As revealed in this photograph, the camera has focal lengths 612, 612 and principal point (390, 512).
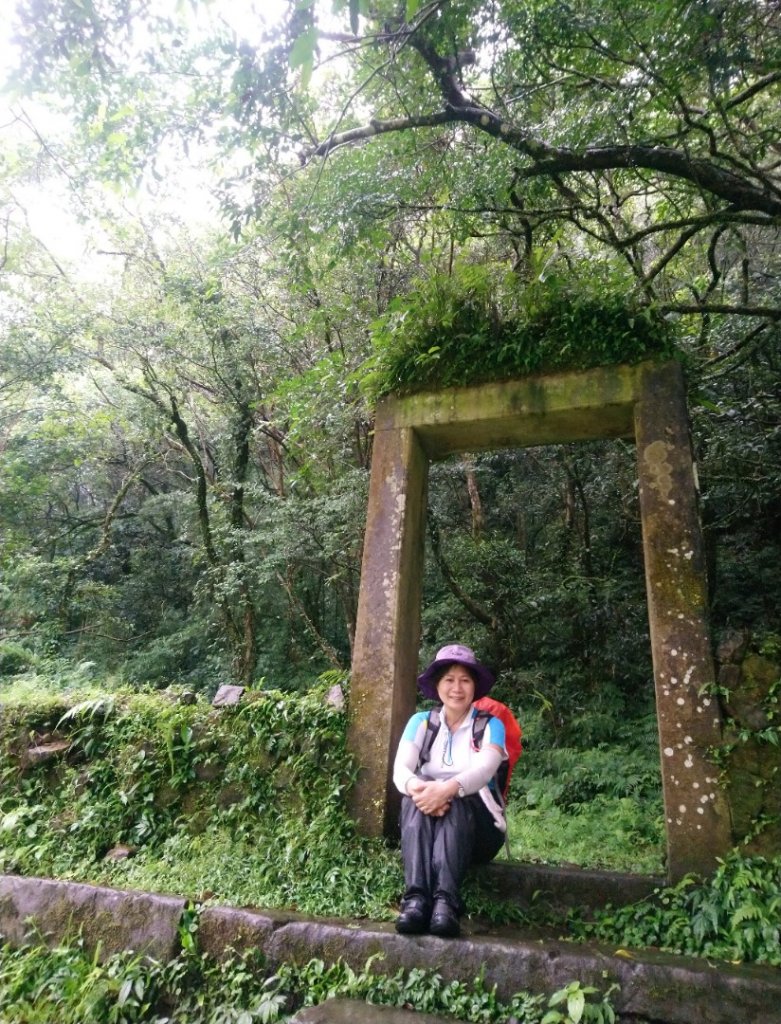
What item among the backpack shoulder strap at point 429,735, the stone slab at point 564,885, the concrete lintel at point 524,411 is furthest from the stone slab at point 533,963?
the concrete lintel at point 524,411

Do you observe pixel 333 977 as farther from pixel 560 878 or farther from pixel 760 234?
pixel 760 234

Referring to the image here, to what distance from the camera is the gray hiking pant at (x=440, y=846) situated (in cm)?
312

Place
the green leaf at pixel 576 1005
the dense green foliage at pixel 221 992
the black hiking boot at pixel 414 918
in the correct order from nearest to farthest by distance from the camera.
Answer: the green leaf at pixel 576 1005 → the dense green foliage at pixel 221 992 → the black hiking boot at pixel 414 918

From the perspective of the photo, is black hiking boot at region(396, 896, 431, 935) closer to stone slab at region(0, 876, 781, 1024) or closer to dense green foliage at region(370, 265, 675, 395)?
stone slab at region(0, 876, 781, 1024)

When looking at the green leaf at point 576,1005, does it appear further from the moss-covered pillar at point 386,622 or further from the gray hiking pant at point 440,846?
the moss-covered pillar at point 386,622

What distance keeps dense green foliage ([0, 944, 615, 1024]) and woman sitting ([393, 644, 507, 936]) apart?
290 mm

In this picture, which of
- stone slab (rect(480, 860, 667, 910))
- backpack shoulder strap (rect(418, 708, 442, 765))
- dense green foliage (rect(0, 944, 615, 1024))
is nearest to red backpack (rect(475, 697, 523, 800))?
backpack shoulder strap (rect(418, 708, 442, 765))

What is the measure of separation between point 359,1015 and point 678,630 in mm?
2594

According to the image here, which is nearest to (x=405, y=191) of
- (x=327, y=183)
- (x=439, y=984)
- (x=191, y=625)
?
(x=327, y=183)

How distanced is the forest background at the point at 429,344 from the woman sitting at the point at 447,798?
1.62 metres

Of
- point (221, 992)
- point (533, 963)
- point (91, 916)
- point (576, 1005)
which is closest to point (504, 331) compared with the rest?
point (533, 963)

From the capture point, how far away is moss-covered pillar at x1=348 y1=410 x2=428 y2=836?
4078 mm

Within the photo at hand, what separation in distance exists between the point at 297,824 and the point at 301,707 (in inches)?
29.5

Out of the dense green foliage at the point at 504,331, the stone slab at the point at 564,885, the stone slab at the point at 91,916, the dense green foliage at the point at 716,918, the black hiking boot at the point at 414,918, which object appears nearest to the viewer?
the dense green foliage at the point at 716,918
